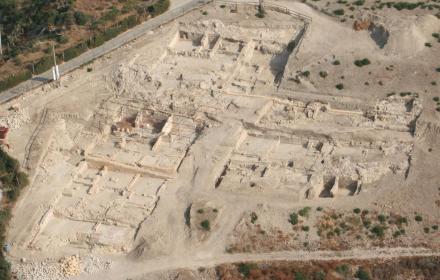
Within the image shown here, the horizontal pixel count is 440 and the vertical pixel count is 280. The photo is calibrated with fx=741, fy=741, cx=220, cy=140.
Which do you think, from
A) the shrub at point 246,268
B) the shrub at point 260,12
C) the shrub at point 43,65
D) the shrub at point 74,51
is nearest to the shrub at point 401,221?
the shrub at point 246,268

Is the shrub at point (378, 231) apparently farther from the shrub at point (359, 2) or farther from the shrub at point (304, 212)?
the shrub at point (359, 2)

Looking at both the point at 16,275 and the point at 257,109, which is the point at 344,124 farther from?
the point at 16,275

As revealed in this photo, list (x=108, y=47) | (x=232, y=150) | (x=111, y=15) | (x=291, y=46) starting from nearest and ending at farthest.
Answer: (x=232, y=150)
(x=108, y=47)
(x=291, y=46)
(x=111, y=15)

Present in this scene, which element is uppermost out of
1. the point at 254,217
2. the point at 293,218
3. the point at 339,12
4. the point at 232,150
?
the point at 339,12

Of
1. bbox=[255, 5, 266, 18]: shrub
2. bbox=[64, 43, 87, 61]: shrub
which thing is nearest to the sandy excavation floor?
bbox=[255, 5, 266, 18]: shrub

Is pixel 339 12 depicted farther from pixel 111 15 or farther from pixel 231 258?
pixel 231 258

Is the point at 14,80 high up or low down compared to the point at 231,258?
up

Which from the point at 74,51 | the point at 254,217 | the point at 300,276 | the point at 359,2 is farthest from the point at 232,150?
the point at 359,2
